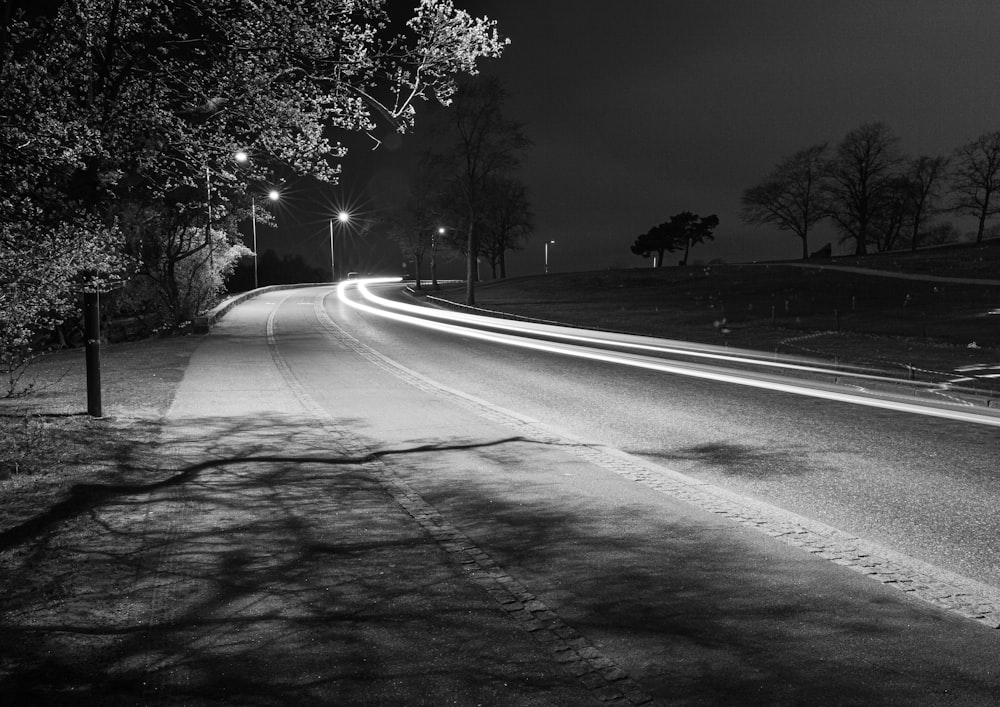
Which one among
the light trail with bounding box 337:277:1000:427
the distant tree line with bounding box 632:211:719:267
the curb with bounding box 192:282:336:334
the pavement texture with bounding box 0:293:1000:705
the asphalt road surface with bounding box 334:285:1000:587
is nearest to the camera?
the pavement texture with bounding box 0:293:1000:705

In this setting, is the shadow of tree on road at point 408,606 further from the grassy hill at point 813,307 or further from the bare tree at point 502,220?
the bare tree at point 502,220

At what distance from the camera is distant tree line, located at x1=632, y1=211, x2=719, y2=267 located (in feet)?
316

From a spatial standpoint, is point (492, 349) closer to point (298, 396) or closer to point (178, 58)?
point (298, 396)

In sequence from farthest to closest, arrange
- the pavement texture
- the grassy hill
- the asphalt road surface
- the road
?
the grassy hill < the asphalt road surface < the road < the pavement texture

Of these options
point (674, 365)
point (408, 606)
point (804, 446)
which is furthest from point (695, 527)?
point (674, 365)

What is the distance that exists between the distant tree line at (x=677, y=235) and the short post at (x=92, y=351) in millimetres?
88398

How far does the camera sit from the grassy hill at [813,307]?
2058 cm

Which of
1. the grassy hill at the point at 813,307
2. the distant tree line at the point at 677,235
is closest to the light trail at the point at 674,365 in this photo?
the grassy hill at the point at 813,307

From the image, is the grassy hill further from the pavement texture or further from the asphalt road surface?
the pavement texture

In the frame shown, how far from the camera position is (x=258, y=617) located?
4.52m

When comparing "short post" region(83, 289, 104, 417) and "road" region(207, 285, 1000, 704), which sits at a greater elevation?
"short post" region(83, 289, 104, 417)

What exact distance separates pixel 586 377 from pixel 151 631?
38.6 feet

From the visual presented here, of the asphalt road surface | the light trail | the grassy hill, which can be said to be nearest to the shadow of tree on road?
the asphalt road surface

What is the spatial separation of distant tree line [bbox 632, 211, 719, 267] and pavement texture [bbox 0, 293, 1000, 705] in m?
91.1
